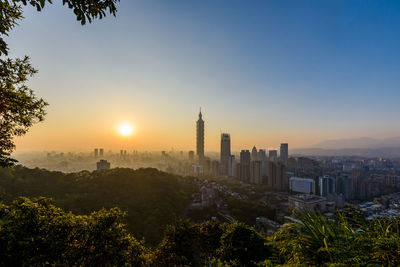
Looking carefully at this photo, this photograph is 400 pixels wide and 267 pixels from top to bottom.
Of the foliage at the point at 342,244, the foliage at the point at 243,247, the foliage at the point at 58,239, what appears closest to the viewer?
the foliage at the point at 342,244

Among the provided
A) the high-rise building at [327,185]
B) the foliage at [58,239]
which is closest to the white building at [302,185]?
the high-rise building at [327,185]

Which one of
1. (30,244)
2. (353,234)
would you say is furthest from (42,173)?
(353,234)

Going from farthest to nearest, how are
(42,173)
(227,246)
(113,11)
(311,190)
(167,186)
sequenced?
(311,190) → (167,186) → (42,173) → (227,246) → (113,11)

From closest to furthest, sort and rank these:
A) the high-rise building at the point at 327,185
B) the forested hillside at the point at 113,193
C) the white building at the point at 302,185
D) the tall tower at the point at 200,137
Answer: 1. the forested hillside at the point at 113,193
2. the high-rise building at the point at 327,185
3. the white building at the point at 302,185
4. the tall tower at the point at 200,137

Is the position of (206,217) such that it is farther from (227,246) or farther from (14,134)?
(14,134)

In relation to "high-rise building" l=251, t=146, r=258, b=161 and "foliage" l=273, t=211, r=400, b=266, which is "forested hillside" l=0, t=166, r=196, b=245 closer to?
"foliage" l=273, t=211, r=400, b=266

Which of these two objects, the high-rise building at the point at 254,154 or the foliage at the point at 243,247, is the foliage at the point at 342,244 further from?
the high-rise building at the point at 254,154

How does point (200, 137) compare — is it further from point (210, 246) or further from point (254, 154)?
point (210, 246)

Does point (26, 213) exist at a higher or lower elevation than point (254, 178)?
higher
